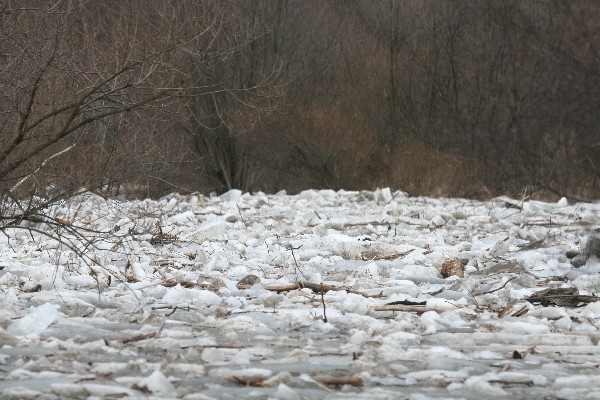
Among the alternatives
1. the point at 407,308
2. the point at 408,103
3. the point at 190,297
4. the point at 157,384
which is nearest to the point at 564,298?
the point at 407,308

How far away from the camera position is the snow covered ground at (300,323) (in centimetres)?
274

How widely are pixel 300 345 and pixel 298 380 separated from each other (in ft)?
1.98

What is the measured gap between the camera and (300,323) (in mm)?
3770

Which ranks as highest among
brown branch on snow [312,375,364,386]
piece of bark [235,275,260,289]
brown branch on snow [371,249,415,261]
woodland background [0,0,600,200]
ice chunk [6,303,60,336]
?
woodland background [0,0,600,200]

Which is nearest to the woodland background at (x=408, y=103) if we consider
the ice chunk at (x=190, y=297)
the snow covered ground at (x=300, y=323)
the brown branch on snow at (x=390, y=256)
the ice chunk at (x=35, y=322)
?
the brown branch on snow at (x=390, y=256)

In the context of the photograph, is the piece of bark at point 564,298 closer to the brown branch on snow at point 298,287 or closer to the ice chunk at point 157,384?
the brown branch on snow at point 298,287

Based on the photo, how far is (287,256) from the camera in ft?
20.4

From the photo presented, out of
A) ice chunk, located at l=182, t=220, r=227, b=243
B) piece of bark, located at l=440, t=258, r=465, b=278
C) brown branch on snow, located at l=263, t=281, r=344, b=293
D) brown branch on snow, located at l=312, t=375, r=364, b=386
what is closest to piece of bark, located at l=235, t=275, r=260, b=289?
brown branch on snow, located at l=263, t=281, r=344, b=293

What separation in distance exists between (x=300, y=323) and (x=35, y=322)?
1.08 meters

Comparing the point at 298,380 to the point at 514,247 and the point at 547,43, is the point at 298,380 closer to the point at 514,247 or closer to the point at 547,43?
the point at 514,247

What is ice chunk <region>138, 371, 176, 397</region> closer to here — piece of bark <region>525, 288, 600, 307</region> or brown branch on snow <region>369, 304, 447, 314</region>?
brown branch on snow <region>369, 304, 447, 314</region>

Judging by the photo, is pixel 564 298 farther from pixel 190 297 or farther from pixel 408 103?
pixel 408 103

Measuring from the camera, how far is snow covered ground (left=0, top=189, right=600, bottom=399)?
274 cm

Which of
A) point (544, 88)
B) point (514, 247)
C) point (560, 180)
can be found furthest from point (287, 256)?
point (544, 88)
